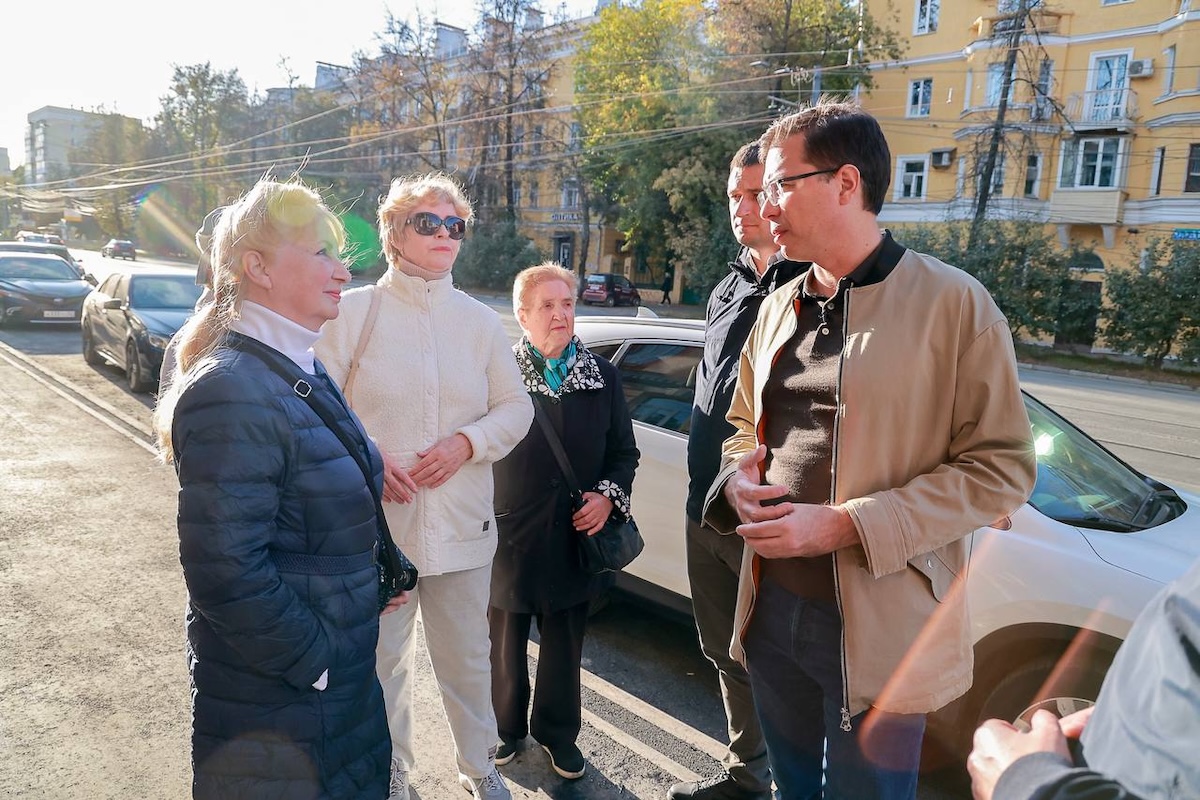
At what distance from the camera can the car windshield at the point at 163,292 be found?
10.9m

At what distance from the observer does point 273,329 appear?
1.92 metres

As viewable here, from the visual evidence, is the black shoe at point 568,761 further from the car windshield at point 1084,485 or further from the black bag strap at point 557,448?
the car windshield at point 1084,485

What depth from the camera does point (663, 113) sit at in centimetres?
3406

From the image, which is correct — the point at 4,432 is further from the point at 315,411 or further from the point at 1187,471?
the point at 1187,471

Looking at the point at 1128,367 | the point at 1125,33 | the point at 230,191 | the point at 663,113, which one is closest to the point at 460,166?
the point at 663,113

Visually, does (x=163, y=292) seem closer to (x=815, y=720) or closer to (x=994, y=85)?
(x=815, y=720)

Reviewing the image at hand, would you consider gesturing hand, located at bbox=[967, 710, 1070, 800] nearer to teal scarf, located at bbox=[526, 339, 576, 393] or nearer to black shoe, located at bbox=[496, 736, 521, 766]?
teal scarf, located at bbox=[526, 339, 576, 393]

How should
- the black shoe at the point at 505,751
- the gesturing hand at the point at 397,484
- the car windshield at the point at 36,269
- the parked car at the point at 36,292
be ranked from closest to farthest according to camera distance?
1. the gesturing hand at the point at 397,484
2. the black shoe at the point at 505,751
3. the parked car at the point at 36,292
4. the car windshield at the point at 36,269

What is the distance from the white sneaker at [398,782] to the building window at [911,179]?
3665 cm

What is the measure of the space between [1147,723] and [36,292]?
18890mm

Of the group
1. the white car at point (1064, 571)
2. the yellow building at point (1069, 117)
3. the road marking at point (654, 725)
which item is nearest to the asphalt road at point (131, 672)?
the road marking at point (654, 725)

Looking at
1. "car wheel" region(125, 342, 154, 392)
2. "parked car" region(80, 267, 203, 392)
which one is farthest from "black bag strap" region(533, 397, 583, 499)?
"car wheel" region(125, 342, 154, 392)

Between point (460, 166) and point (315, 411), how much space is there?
4563cm

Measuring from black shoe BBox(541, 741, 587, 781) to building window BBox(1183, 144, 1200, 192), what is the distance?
112ft
